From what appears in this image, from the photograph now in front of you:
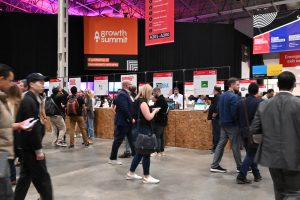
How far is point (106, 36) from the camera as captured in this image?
1830cm

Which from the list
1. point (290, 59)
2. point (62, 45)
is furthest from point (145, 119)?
point (290, 59)

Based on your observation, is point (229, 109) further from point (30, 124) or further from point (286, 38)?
point (286, 38)

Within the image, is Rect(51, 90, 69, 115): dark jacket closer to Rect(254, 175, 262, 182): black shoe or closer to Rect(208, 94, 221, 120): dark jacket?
Rect(208, 94, 221, 120): dark jacket

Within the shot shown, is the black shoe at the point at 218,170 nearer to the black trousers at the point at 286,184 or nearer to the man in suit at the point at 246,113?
the man in suit at the point at 246,113

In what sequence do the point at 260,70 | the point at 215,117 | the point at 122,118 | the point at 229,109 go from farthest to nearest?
the point at 260,70 → the point at 215,117 → the point at 122,118 → the point at 229,109

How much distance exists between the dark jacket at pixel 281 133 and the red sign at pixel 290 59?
59.6 ft

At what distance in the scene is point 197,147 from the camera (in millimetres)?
9008

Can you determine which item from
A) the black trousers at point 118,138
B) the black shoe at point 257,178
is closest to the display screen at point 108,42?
the black trousers at point 118,138

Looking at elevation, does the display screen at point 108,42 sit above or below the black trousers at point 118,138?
above

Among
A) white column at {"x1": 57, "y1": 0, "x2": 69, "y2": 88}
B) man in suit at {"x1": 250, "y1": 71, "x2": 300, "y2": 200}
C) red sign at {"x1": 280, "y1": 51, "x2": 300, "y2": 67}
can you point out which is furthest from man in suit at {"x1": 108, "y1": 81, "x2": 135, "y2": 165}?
red sign at {"x1": 280, "y1": 51, "x2": 300, "y2": 67}

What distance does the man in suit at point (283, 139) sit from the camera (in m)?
3.16

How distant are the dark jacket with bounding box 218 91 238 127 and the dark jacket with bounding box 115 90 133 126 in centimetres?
174

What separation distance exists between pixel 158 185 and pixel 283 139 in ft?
8.75

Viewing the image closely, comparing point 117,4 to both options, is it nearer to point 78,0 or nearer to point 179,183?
point 78,0
